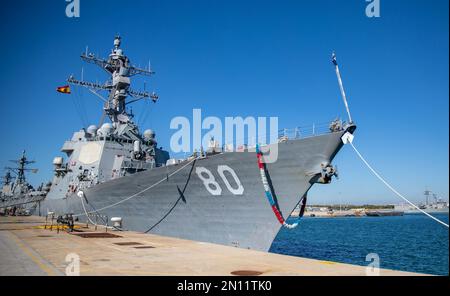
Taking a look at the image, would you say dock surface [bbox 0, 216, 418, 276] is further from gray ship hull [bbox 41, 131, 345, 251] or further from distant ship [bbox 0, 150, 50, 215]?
distant ship [bbox 0, 150, 50, 215]

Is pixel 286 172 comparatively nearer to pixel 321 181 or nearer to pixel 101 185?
pixel 321 181

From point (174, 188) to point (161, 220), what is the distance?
192 centimetres

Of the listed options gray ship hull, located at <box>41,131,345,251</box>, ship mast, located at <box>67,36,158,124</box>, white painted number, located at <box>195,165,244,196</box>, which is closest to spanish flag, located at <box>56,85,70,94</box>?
ship mast, located at <box>67,36,158,124</box>

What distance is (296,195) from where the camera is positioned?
10.9m

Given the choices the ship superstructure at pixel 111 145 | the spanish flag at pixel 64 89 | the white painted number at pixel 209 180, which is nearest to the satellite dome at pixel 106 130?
the ship superstructure at pixel 111 145

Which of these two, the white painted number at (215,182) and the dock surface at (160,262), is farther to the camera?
the white painted number at (215,182)

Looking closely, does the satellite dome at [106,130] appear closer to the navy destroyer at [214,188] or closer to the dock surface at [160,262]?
the navy destroyer at [214,188]

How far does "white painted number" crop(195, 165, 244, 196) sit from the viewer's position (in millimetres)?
11977

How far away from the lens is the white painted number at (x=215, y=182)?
12.0 metres

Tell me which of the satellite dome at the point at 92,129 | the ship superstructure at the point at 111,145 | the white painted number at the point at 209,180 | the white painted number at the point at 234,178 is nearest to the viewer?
the white painted number at the point at 234,178

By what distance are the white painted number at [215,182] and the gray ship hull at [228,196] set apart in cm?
11

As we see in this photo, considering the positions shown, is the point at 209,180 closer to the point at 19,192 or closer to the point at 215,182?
the point at 215,182
